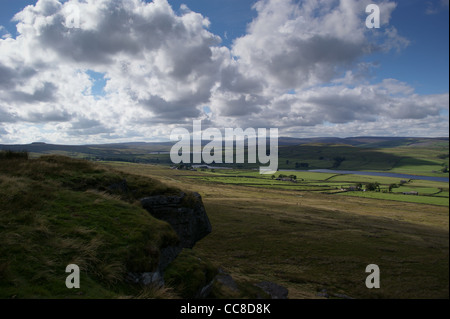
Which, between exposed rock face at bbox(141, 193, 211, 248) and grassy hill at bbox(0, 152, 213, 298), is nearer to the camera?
grassy hill at bbox(0, 152, 213, 298)

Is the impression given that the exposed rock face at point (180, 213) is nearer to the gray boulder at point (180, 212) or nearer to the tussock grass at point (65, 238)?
the gray boulder at point (180, 212)

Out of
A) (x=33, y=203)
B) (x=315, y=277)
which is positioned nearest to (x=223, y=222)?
(x=315, y=277)

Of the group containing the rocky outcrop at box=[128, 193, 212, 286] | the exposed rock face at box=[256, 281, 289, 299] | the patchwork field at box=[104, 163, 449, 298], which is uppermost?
the rocky outcrop at box=[128, 193, 212, 286]

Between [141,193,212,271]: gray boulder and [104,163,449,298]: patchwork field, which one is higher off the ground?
[141,193,212,271]: gray boulder

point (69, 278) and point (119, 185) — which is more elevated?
point (119, 185)

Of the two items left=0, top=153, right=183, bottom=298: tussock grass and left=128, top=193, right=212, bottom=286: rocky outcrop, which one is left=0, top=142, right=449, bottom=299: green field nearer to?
left=0, top=153, right=183, bottom=298: tussock grass

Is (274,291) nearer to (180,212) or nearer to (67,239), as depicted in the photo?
(180,212)

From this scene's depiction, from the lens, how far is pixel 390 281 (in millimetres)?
28688

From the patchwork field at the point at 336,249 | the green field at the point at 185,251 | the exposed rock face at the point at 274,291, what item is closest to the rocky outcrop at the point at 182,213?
the green field at the point at 185,251

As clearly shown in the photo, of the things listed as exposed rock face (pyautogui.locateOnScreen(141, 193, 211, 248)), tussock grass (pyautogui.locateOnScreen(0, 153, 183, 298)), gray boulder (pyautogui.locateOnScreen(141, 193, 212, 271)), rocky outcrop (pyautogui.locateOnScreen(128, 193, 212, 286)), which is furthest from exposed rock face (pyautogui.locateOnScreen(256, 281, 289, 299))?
tussock grass (pyautogui.locateOnScreen(0, 153, 183, 298))

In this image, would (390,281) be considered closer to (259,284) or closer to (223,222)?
(259,284)

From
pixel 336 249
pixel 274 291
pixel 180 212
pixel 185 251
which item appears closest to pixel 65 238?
pixel 185 251
